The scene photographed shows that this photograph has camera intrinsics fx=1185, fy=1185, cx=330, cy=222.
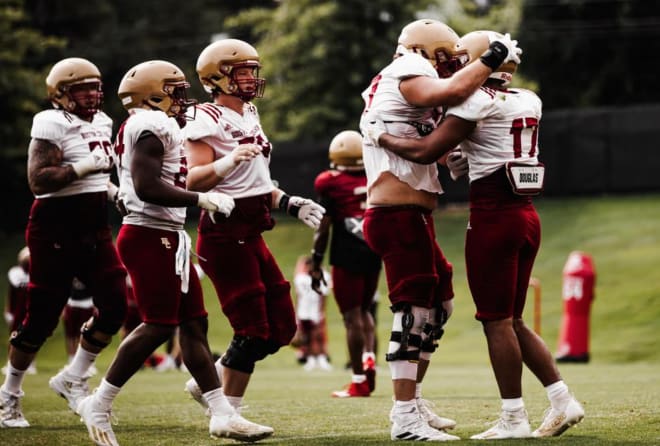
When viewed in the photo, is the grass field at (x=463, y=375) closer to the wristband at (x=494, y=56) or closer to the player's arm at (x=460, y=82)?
the player's arm at (x=460, y=82)

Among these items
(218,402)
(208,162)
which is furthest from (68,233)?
(218,402)

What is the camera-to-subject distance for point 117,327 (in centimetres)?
812

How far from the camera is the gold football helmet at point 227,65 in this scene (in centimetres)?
692

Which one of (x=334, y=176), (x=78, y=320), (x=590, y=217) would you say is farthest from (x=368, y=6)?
(x=334, y=176)

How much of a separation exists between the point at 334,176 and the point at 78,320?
18.7ft

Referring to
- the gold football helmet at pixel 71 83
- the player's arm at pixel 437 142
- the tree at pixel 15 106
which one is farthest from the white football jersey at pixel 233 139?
the tree at pixel 15 106

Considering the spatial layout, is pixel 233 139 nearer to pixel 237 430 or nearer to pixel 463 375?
pixel 237 430

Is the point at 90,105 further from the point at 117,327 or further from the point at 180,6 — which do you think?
the point at 180,6

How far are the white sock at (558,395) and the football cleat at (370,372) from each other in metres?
3.61

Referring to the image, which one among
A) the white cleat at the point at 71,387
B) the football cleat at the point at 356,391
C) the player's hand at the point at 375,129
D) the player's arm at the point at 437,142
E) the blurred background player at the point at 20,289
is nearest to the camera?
the player's arm at the point at 437,142

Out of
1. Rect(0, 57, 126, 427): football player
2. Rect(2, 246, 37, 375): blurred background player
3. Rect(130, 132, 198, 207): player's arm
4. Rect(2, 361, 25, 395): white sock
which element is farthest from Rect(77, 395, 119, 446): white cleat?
Rect(2, 246, 37, 375): blurred background player

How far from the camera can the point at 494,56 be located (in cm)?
614

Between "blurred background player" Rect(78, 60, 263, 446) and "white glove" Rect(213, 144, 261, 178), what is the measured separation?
0.21 meters

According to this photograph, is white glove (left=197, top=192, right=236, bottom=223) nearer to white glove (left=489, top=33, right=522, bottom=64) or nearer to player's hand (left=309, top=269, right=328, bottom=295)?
white glove (left=489, top=33, right=522, bottom=64)
